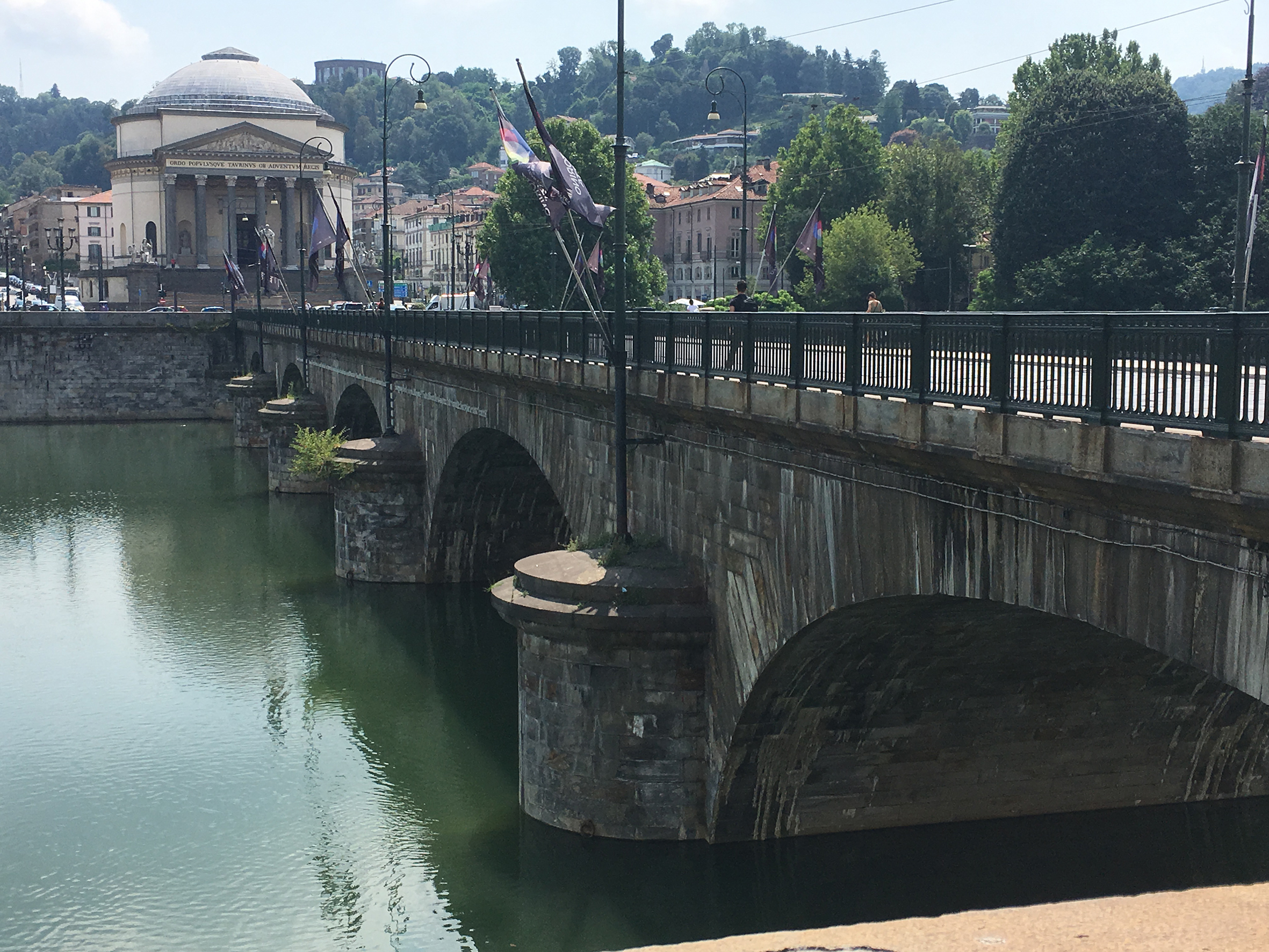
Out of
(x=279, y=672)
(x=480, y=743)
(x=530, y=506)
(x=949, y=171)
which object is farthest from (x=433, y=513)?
(x=949, y=171)

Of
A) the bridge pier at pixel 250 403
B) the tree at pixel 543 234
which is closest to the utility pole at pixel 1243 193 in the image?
the bridge pier at pixel 250 403

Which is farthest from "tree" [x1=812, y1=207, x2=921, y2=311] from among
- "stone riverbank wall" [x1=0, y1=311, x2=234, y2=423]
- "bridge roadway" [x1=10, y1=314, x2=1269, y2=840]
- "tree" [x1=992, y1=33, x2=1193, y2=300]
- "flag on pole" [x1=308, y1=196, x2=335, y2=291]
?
"bridge roadway" [x1=10, y1=314, x2=1269, y2=840]

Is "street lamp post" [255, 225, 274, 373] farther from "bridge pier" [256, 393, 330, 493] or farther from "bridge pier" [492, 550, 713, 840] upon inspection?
"bridge pier" [492, 550, 713, 840]

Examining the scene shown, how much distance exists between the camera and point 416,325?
38.4 meters

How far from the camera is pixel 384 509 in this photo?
38.3 metres

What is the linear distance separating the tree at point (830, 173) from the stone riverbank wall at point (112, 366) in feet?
108

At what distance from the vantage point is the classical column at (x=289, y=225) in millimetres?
125938

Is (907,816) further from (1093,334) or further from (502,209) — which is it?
(502,209)

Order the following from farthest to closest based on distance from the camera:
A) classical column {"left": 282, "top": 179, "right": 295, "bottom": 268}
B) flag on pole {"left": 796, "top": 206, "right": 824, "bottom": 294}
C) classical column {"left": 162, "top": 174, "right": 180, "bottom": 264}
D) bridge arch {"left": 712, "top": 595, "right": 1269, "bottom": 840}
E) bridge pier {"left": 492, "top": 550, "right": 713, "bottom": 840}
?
1. classical column {"left": 282, "top": 179, "right": 295, "bottom": 268}
2. classical column {"left": 162, "top": 174, "right": 180, "bottom": 264}
3. flag on pole {"left": 796, "top": 206, "right": 824, "bottom": 294}
4. bridge pier {"left": 492, "top": 550, "right": 713, "bottom": 840}
5. bridge arch {"left": 712, "top": 595, "right": 1269, "bottom": 840}

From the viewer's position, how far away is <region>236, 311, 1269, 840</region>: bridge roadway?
34.7ft

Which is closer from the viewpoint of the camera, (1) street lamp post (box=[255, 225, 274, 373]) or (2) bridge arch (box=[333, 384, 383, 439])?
(2) bridge arch (box=[333, 384, 383, 439])

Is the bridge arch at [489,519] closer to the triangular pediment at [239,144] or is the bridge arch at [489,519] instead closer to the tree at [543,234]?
the tree at [543,234]

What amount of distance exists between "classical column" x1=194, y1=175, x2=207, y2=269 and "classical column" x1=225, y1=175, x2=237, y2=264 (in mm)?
1780

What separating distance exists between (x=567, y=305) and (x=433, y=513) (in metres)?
34.6
